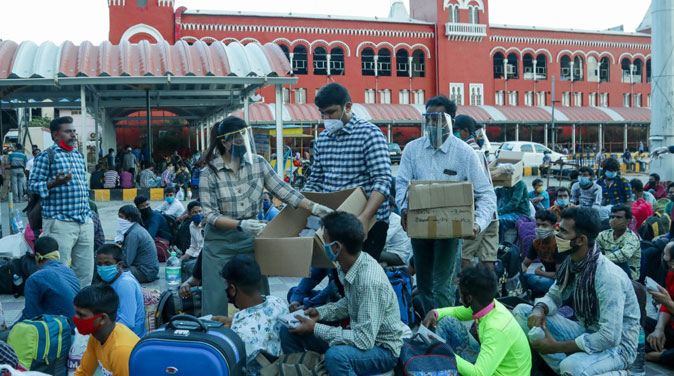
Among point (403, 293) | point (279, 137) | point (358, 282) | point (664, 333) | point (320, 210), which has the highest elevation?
point (279, 137)

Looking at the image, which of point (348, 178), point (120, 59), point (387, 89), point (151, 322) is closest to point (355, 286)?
point (348, 178)

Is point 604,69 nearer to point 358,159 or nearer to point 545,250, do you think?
point 545,250

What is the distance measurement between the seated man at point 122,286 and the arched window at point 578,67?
141ft

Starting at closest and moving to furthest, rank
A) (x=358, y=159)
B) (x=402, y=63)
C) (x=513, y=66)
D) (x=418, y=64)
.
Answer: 1. (x=358, y=159)
2. (x=402, y=63)
3. (x=418, y=64)
4. (x=513, y=66)

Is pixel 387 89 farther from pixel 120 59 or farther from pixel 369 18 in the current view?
pixel 120 59

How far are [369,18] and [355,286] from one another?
35601 millimetres

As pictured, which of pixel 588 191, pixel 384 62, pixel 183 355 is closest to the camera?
pixel 183 355

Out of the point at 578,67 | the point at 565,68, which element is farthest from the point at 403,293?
the point at 578,67

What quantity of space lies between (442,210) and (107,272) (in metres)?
2.33

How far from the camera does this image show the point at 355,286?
10.9 feet

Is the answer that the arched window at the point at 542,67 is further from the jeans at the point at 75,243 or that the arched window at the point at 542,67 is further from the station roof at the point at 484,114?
the jeans at the point at 75,243

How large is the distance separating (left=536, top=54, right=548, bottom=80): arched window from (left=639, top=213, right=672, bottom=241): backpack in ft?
117

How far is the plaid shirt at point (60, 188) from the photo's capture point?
5.20 m

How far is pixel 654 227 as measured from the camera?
7551 millimetres
